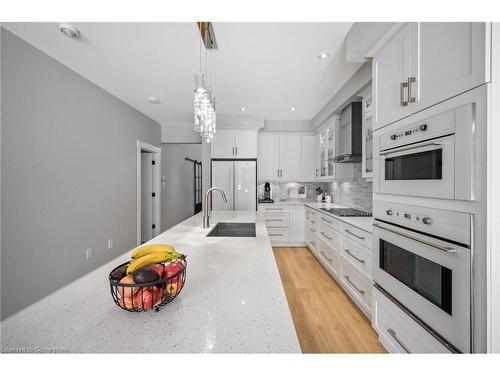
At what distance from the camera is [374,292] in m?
1.64

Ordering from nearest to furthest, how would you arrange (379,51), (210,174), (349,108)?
(379,51) → (349,108) → (210,174)

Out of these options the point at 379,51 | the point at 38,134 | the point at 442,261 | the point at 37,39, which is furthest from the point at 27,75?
the point at 442,261

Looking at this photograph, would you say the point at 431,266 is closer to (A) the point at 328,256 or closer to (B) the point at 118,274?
(B) the point at 118,274

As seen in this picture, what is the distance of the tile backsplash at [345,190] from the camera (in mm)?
3114

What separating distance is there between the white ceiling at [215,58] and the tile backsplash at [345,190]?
1.40 metres

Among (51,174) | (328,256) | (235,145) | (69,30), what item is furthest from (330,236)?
(69,30)

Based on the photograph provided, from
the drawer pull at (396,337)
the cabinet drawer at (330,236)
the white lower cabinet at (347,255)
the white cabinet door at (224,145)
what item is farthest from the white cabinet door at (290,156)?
the drawer pull at (396,337)

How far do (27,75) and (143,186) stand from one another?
2.83m

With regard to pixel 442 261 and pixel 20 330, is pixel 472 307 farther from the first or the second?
pixel 20 330

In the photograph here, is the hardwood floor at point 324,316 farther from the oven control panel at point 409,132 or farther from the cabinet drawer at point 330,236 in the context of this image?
the oven control panel at point 409,132

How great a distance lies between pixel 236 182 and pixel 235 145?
73 cm

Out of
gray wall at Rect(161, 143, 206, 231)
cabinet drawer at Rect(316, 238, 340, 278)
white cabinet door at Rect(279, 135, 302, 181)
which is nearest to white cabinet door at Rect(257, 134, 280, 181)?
white cabinet door at Rect(279, 135, 302, 181)

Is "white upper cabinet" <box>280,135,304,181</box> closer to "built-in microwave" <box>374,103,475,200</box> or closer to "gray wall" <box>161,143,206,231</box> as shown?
"gray wall" <box>161,143,206,231</box>

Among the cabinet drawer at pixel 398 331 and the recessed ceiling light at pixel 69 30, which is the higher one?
the recessed ceiling light at pixel 69 30
